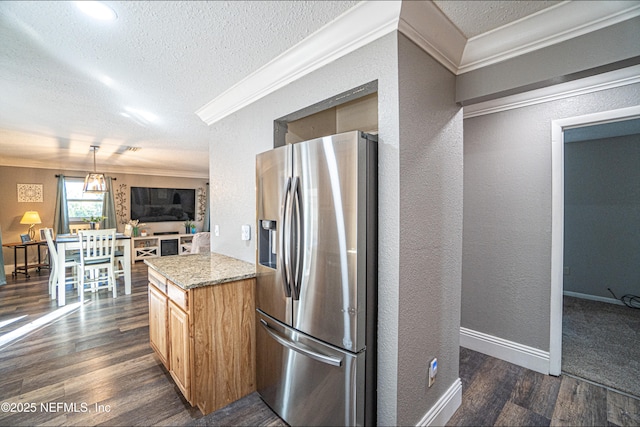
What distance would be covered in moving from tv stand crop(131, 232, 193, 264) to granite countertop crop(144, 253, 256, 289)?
4860 mm

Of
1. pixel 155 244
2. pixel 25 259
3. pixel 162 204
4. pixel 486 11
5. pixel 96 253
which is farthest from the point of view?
pixel 162 204

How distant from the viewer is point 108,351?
271cm

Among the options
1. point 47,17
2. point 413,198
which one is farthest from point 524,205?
point 47,17

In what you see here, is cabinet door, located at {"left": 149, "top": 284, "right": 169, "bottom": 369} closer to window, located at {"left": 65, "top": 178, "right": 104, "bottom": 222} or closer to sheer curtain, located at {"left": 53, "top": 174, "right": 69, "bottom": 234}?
sheer curtain, located at {"left": 53, "top": 174, "right": 69, "bottom": 234}

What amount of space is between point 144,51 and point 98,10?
0.39 meters

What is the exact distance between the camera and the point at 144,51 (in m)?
1.84

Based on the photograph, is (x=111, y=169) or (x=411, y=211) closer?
(x=411, y=211)

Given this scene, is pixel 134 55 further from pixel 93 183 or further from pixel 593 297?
pixel 593 297

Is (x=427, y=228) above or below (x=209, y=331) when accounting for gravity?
above

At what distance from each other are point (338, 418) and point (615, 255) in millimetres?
4837

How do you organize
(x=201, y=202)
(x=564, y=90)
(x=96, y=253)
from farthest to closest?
(x=201, y=202) < (x=96, y=253) < (x=564, y=90)

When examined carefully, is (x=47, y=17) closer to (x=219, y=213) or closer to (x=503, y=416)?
(x=219, y=213)

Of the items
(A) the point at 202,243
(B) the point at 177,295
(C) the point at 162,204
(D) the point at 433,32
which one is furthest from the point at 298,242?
(C) the point at 162,204

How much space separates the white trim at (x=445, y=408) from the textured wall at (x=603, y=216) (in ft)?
12.5
